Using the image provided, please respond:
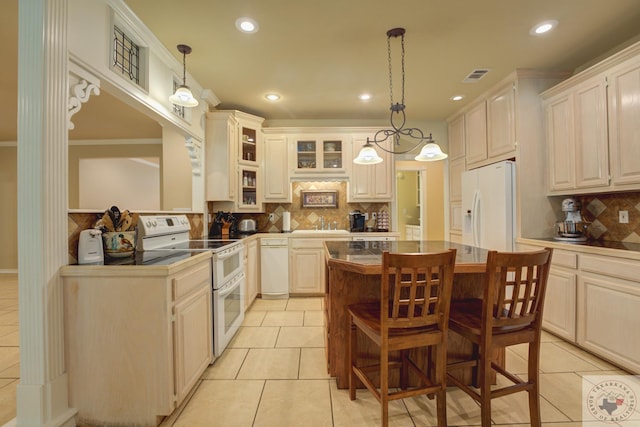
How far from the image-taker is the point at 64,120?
1.55 meters

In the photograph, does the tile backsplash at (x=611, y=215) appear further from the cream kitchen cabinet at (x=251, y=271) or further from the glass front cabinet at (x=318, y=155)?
the cream kitchen cabinet at (x=251, y=271)

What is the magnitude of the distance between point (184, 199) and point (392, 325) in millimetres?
3121

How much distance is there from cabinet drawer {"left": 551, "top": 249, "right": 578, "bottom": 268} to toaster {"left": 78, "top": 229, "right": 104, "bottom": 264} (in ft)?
11.4

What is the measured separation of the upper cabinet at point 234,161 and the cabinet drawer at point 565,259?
3403 millimetres

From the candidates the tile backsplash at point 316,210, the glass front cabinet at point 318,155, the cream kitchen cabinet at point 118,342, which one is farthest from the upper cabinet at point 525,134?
the cream kitchen cabinet at point 118,342

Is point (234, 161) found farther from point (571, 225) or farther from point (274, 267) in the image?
point (571, 225)

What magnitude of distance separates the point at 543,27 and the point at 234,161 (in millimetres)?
3398

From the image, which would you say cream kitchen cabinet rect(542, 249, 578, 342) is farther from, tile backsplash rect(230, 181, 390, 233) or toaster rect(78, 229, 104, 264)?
toaster rect(78, 229, 104, 264)

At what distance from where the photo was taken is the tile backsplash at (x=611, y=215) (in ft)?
8.23

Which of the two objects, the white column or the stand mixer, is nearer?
the white column

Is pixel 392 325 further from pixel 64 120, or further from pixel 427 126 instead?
pixel 427 126

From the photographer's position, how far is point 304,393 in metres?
1.86

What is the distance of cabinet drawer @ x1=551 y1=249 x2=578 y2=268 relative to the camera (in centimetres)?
236

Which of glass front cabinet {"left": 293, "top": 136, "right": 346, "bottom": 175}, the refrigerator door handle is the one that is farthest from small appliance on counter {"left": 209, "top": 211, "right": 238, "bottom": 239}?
the refrigerator door handle
